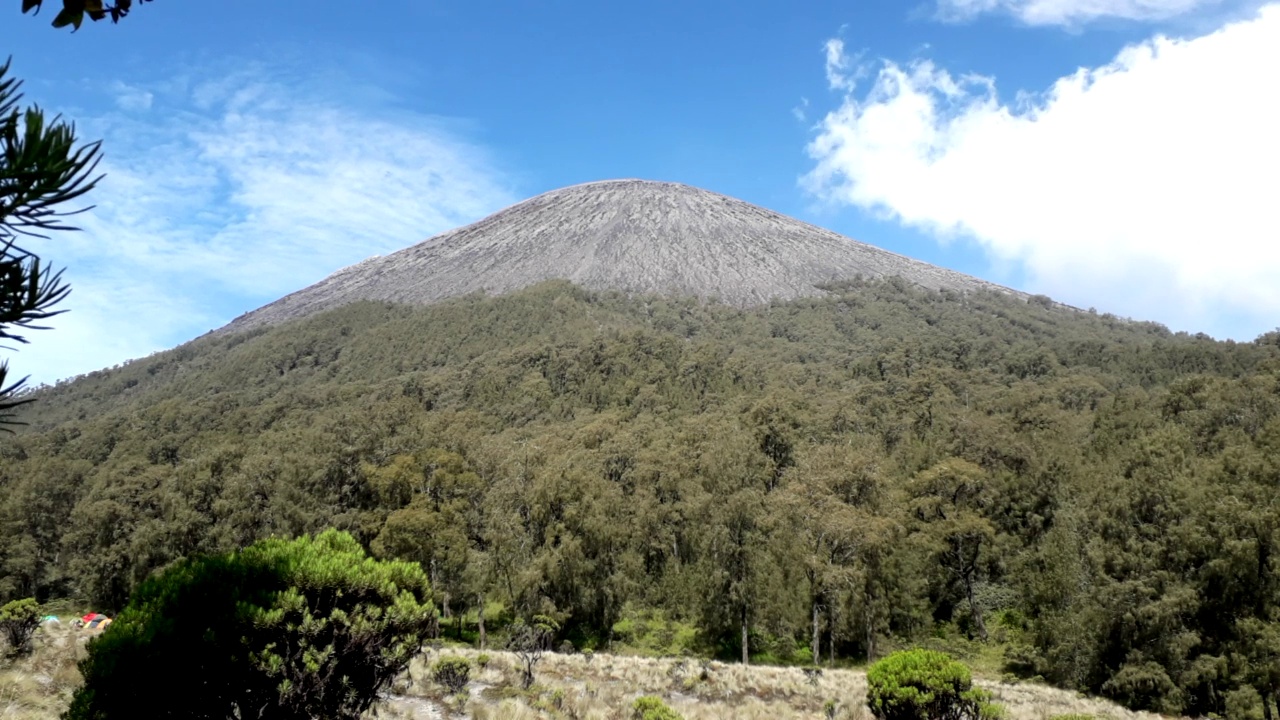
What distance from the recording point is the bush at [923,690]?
1023 centimetres

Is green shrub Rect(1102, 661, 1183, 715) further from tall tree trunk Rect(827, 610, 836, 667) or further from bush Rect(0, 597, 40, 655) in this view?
bush Rect(0, 597, 40, 655)

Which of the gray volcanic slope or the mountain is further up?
the gray volcanic slope

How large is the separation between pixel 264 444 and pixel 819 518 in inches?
1283

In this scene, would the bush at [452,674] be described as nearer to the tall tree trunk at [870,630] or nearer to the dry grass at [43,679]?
the dry grass at [43,679]

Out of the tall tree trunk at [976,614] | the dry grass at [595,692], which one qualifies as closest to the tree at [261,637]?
the dry grass at [595,692]

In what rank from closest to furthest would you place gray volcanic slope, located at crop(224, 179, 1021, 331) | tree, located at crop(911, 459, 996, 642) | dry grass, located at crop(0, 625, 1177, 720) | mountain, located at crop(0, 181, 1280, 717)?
dry grass, located at crop(0, 625, 1177, 720) → mountain, located at crop(0, 181, 1280, 717) → tree, located at crop(911, 459, 996, 642) → gray volcanic slope, located at crop(224, 179, 1021, 331)

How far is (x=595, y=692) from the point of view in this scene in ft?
48.4

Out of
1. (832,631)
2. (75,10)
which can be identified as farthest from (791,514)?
(75,10)

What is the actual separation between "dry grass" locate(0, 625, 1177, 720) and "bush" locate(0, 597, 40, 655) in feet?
1.12

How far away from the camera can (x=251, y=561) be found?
7.35 m

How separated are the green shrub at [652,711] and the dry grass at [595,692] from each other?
1.87ft

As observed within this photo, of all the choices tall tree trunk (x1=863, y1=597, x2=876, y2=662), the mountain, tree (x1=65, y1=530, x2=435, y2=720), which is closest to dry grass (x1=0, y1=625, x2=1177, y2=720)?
tree (x1=65, y1=530, x2=435, y2=720)

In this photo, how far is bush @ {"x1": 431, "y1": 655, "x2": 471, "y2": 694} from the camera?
44.5 ft

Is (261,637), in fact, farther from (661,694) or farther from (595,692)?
(661,694)
